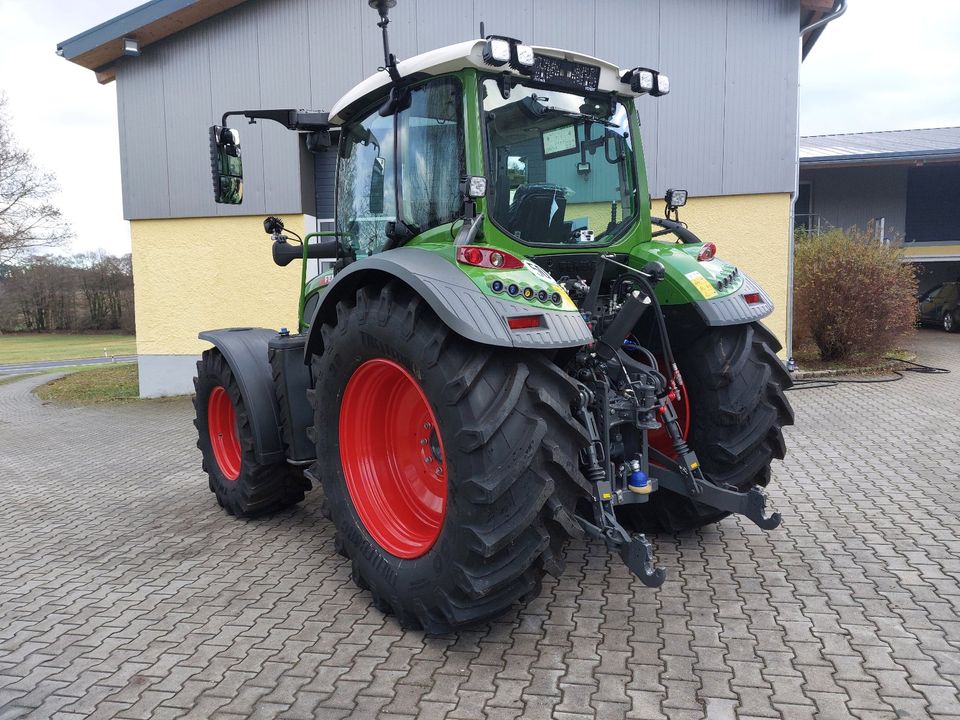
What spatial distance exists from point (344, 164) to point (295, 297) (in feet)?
21.0

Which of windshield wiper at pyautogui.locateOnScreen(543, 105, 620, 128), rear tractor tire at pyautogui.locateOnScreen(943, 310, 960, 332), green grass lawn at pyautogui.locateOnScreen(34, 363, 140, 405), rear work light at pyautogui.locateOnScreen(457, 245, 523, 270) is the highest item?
windshield wiper at pyautogui.locateOnScreen(543, 105, 620, 128)

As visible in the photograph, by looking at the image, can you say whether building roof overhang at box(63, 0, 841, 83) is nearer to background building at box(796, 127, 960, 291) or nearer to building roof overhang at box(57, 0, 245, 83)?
building roof overhang at box(57, 0, 245, 83)

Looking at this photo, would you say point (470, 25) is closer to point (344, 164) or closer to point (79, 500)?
point (344, 164)

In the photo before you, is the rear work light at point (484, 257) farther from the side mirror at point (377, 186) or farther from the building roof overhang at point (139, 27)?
the building roof overhang at point (139, 27)

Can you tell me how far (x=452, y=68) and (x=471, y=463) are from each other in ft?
5.82

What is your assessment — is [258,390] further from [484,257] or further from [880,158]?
[880,158]

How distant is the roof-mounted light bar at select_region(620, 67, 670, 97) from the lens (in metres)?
3.53

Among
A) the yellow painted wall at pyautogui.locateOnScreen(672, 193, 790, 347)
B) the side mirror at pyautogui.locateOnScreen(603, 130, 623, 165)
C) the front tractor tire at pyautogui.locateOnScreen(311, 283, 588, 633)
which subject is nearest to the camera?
the front tractor tire at pyautogui.locateOnScreen(311, 283, 588, 633)

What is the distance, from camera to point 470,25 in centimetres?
949

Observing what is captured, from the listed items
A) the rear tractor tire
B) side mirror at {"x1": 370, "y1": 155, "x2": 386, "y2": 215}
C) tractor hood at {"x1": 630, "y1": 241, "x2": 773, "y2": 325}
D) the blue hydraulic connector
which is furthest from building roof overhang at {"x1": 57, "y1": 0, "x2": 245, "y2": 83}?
the rear tractor tire

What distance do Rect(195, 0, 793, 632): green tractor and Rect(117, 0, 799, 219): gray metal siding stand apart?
6.04 m

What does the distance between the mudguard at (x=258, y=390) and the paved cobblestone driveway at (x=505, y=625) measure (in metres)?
0.55

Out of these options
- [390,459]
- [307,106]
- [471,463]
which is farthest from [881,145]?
[471,463]

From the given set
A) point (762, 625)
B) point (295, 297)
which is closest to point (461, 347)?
point (762, 625)
